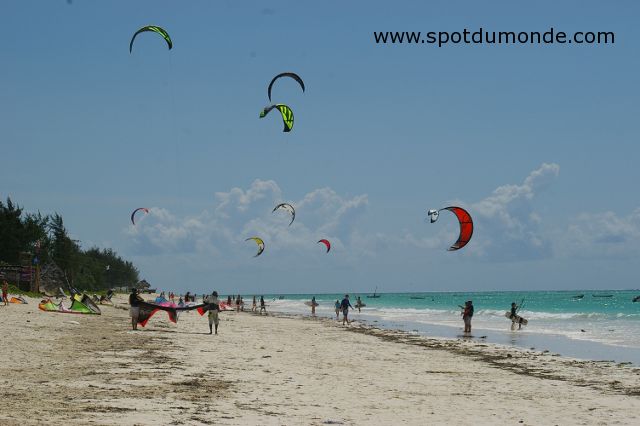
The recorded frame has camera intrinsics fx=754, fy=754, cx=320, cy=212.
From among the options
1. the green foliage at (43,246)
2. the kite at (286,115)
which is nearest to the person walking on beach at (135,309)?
the kite at (286,115)

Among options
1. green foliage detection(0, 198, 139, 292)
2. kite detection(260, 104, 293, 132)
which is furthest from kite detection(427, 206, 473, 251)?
green foliage detection(0, 198, 139, 292)

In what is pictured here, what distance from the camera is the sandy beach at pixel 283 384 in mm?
8914

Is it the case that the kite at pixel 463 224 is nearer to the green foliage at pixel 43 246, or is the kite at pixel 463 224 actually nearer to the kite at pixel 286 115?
the kite at pixel 286 115

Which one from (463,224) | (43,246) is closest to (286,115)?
(463,224)

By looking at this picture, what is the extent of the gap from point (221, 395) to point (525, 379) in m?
6.35

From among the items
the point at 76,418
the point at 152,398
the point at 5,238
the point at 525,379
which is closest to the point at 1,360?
the point at 152,398

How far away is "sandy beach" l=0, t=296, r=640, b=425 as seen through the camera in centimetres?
891

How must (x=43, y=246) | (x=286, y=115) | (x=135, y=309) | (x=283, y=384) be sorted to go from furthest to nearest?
1. (x=43, y=246)
2. (x=286, y=115)
3. (x=135, y=309)
4. (x=283, y=384)

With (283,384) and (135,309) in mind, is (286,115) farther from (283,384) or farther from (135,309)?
(283,384)

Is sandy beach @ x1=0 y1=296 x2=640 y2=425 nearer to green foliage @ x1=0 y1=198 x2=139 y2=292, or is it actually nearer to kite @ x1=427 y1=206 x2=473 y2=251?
kite @ x1=427 y1=206 x2=473 y2=251

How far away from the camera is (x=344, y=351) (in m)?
19.6

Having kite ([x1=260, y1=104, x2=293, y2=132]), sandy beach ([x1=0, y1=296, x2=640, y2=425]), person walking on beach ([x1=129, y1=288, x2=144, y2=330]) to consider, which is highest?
kite ([x1=260, y1=104, x2=293, y2=132])

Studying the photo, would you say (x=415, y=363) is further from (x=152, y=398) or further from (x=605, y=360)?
(x=152, y=398)

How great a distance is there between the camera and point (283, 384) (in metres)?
11.9
